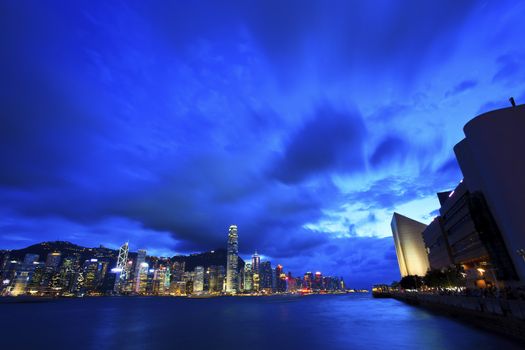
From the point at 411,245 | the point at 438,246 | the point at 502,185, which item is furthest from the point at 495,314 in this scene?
the point at 411,245

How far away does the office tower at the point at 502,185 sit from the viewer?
55.3 meters

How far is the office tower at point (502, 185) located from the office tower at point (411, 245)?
10496 centimetres

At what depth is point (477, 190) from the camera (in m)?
64.2

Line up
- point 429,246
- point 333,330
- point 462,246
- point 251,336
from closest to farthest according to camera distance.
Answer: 1. point 251,336
2. point 333,330
3. point 462,246
4. point 429,246

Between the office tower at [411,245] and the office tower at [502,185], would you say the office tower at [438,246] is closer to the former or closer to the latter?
the office tower at [411,245]

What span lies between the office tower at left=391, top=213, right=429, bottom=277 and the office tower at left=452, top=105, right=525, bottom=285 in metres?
105

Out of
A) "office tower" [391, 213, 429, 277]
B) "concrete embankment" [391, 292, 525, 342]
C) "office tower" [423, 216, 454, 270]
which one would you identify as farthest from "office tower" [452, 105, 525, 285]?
"office tower" [391, 213, 429, 277]

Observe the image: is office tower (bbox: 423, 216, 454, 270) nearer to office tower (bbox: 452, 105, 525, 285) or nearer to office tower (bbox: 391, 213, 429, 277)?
office tower (bbox: 391, 213, 429, 277)

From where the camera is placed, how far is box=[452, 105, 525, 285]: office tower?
55.3 meters

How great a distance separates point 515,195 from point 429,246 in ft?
268

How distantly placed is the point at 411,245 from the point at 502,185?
376ft

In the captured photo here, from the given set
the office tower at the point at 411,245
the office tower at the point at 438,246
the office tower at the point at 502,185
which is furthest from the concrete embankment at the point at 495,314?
the office tower at the point at 411,245

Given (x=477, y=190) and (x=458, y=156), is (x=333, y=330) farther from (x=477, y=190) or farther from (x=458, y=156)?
(x=458, y=156)

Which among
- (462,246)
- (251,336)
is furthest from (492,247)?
(251,336)
